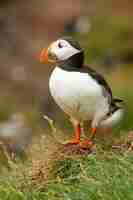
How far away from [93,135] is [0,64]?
12.5 meters

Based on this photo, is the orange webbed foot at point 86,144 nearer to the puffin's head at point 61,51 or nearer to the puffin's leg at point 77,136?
the puffin's leg at point 77,136

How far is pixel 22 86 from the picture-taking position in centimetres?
1722

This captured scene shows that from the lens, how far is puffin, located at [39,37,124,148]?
6.08 m

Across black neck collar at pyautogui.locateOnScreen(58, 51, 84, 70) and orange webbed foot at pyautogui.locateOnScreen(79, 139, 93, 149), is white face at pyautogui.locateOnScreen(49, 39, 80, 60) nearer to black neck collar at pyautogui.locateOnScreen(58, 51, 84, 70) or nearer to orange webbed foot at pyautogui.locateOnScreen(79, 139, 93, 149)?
black neck collar at pyautogui.locateOnScreen(58, 51, 84, 70)

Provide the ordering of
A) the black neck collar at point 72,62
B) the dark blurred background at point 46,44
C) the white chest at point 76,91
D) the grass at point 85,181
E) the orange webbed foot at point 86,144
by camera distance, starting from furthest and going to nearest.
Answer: the dark blurred background at point 46,44
the orange webbed foot at point 86,144
the black neck collar at point 72,62
the white chest at point 76,91
the grass at point 85,181

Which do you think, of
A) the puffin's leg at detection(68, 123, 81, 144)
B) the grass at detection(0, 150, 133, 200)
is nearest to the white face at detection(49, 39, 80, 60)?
the puffin's leg at detection(68, 123, 81, 144)

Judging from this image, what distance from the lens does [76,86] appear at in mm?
6059

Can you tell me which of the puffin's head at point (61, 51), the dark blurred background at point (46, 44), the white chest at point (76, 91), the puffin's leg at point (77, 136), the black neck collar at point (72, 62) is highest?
the puffin's head at point (61, 51)

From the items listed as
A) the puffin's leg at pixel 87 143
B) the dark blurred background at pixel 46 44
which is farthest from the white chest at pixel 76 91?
the dark blurred background at pixel 46 44

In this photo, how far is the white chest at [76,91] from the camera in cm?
607

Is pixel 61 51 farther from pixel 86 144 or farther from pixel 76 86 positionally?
pixel 86 144

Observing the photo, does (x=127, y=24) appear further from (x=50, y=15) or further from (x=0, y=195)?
(x=0, y=195)

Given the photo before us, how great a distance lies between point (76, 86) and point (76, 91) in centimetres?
3

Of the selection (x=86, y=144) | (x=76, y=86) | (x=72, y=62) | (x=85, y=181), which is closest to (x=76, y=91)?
(x=76, y=86)
